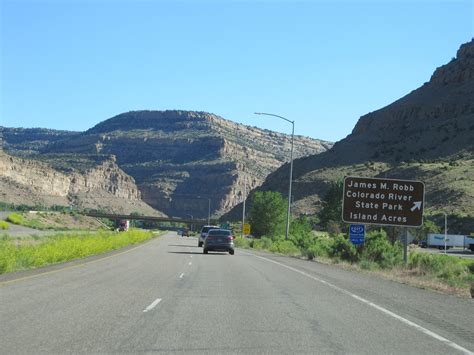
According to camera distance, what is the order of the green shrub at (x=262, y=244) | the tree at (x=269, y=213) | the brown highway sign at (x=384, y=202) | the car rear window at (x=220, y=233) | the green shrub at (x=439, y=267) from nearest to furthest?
the green shrub at (x=439, y=267) → the brown highway sign at (x=384, y=202) → the car rear window at (x=220, y=233) → the green shrub at (x=262, y=244) → the tree at (x=269, y=213)

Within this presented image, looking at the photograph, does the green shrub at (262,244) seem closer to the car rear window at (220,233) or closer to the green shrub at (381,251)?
the car rear window at (220,233)

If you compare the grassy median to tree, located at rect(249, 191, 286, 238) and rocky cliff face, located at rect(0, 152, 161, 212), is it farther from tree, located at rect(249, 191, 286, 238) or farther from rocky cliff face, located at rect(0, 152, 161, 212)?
rocky cliff face, located at rect(0, 152, 161, 212)

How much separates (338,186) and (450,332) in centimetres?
8688

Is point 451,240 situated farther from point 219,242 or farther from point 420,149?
point 219,242

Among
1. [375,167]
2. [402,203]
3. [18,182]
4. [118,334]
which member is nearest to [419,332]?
[118,334]

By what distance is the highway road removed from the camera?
9609mm

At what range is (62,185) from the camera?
563 feet

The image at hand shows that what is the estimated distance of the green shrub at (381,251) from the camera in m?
35.0

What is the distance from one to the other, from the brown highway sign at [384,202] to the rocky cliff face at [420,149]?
63.8m

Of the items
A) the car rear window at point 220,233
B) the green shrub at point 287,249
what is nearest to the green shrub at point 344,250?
the car rear window at point 220,233

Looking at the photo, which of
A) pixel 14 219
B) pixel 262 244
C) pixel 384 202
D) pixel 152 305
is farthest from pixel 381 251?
pixel 14 219

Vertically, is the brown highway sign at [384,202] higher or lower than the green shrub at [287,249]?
higher

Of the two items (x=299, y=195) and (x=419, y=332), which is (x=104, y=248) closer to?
(x=419, y=332)

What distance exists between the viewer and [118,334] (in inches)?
404
